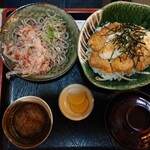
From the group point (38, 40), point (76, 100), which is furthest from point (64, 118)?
point (38, 40)

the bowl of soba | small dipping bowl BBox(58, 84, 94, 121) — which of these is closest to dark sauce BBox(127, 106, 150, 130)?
small dipping bowl BBox(58, 84, 94, 121)

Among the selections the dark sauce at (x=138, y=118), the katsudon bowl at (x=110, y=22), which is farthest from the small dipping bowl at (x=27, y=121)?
the dark sauce at (x=138, y=118)

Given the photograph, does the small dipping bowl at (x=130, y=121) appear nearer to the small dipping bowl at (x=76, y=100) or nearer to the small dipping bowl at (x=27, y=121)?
the small dipping bowl at (x=76, y=100)

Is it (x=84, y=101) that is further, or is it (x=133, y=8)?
(x=84, y=101)

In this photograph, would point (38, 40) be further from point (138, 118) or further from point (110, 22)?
point (138, 118)

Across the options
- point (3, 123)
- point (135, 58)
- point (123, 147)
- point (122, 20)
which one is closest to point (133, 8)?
point (122, 20)

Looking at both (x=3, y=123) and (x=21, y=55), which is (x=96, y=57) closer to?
(x=21, y=55)
